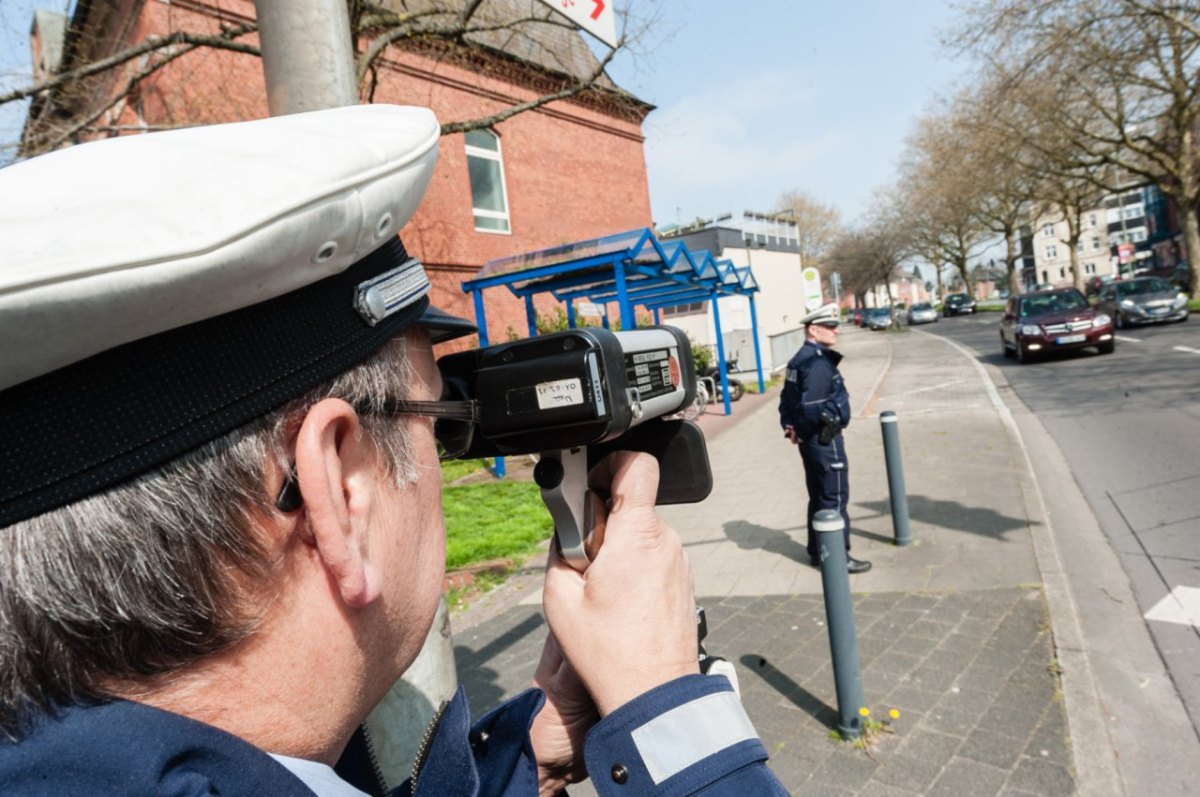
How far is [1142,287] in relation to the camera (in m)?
21.5

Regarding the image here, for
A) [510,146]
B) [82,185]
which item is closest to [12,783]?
[82,185]

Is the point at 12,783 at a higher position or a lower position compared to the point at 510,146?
lower

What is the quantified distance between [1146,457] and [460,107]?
12719mm

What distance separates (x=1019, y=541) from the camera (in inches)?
207

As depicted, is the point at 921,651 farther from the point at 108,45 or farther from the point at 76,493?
the point at 108,45

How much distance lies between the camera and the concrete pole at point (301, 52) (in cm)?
178

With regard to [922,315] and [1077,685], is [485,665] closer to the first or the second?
[1077,685]

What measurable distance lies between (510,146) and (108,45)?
9.65 metres

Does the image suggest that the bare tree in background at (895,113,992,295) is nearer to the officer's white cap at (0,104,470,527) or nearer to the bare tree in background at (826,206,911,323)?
the bare tree in background at (826,206,911,323)

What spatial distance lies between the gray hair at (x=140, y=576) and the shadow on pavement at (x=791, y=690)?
3217 millimetres

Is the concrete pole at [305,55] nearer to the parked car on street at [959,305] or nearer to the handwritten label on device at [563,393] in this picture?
the handwritten label on device at [563,393]

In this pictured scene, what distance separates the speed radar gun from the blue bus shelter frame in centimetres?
630

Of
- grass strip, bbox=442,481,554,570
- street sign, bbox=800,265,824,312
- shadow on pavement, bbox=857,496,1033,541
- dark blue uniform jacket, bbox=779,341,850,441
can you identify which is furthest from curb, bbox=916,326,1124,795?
street sign, bbox=800,265,824,312

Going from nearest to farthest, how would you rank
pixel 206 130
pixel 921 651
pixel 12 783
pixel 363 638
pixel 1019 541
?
pixel 12 783
pixel 206 130
pixel 363 638
pixel 921 651
pixel 1019 541
